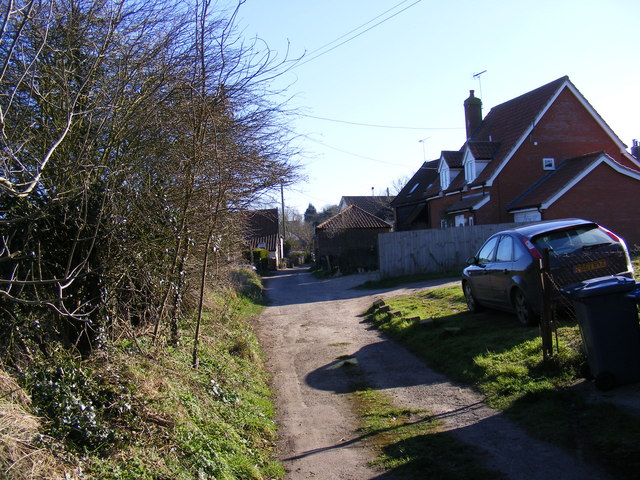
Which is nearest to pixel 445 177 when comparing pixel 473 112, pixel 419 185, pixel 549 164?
pixel 473 112

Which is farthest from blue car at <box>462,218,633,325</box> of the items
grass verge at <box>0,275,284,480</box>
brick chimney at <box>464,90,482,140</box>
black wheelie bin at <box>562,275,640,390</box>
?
brick chimney at <box>464,90,482,140</box>

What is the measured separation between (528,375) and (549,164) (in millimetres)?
23484

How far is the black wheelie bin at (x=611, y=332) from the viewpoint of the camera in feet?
18.6

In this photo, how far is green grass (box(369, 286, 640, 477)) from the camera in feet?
15.5

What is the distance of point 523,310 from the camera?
8.80 m

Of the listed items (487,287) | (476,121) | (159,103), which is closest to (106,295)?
(159,103)

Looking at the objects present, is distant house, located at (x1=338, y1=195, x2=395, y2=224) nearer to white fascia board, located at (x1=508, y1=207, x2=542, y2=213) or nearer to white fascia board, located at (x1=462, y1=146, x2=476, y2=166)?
white fascia board, located at (x1=462, y1=146, x2=476, y2=166)

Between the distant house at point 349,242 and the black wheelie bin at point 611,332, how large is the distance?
3056cm

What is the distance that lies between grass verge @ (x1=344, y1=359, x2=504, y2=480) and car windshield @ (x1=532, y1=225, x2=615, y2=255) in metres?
3.58

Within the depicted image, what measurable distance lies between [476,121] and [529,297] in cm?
2760

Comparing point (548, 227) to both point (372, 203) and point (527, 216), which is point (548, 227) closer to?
point (527, 216)

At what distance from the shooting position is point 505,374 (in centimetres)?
680

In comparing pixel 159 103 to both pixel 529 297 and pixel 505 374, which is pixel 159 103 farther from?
pixel 529 297

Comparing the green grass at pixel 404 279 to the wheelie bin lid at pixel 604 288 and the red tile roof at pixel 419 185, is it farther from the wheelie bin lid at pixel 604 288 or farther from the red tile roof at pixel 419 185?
the wheelie bin lid at pixel 604 288
